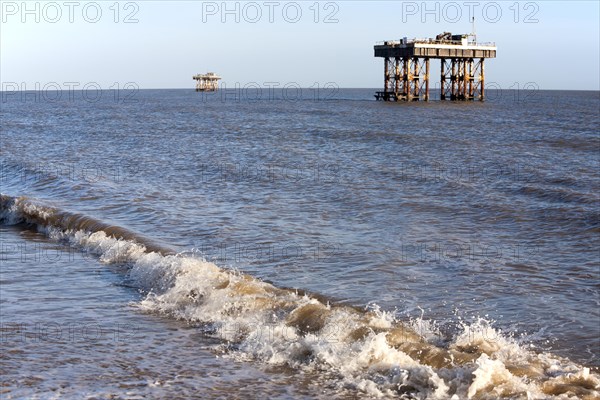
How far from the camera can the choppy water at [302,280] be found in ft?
26.0

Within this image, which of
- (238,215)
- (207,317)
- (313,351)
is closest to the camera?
(313,351)

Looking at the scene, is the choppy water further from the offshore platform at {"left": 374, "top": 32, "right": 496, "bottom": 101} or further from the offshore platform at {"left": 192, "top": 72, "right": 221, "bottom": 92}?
the offshore platform at {"left": 192, "top": 72, "right": 221, "bottom": 92}

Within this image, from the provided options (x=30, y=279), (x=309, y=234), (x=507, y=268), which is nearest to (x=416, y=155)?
(x=309, y=234)

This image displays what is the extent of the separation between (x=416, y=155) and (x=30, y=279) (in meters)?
21.0

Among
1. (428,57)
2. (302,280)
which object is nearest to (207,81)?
(428,57)

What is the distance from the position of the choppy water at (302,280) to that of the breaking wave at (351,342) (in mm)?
27

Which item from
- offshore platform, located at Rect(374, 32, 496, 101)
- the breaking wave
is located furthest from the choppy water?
offshore platform, located at Rect(374, 32, 496, 101)

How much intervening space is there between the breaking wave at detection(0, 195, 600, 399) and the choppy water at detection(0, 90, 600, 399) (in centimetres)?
3

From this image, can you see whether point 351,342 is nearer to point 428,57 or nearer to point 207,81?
point 428,57

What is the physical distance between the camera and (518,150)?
32125 mm

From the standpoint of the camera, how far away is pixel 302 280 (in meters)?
11.8

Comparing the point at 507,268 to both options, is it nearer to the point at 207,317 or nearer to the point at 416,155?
the point at 207,317

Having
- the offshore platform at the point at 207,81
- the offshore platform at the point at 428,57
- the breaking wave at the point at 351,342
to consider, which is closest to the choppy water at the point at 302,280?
the breaking wave at the point at 351,342

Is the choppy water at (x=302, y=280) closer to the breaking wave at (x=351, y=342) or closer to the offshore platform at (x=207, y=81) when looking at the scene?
the breaking wave at (x=351, y=342)
